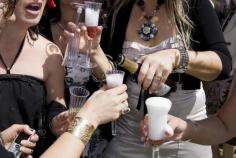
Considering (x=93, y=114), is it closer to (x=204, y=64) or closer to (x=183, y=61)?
(x=183, y=61)

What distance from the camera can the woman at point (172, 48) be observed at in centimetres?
288

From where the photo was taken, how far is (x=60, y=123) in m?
2.70

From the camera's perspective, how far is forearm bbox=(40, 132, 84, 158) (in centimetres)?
208

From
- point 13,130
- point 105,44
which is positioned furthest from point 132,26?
point 13,130

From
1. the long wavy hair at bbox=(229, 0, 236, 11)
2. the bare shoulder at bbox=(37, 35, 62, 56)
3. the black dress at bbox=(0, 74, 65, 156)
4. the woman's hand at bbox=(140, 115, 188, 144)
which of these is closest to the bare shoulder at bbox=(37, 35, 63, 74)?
the bare shoulder at bbox=(37, 35, 62, 56)

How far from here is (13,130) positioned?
2.45 meters

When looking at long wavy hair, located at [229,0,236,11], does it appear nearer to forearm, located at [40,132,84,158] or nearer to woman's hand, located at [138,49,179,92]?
woman's hand, located at [138,49,179,92]

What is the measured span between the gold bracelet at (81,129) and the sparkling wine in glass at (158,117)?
0.98 ft

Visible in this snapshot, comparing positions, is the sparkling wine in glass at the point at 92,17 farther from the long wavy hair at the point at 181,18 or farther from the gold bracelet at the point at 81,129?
the gold bracelet at the point at 81,129

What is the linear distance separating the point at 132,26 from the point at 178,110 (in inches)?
24.0

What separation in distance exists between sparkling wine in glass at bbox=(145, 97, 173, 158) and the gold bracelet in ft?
0.98

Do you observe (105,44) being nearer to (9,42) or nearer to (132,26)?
(132,26)

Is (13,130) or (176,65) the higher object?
(176,65)

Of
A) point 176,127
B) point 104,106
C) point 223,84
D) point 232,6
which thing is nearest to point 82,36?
point 104,106
